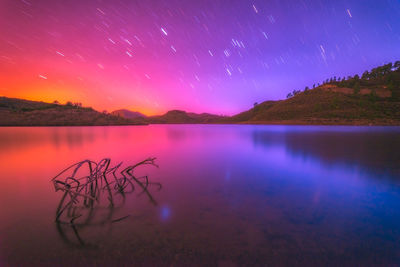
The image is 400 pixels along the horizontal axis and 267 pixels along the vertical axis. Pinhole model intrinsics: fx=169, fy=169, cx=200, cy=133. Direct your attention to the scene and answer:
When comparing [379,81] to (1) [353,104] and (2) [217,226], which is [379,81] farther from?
(2) [217,226]

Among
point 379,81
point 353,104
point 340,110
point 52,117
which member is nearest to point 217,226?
point 52,117

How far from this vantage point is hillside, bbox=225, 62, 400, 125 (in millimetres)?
105750

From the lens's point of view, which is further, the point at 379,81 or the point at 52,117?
the point at 379,81

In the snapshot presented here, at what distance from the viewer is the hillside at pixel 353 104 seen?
10575 centimetres

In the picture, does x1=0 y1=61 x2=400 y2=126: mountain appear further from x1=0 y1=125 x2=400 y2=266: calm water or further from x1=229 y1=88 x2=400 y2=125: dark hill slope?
x1=0 y1=125 x2=400 y2=266: calm water

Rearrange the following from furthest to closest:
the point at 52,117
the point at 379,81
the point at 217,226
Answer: the point at 379,81 → the point at 52,117 → the point at 217,226

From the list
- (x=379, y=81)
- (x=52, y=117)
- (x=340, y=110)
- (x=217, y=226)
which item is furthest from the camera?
(x=379, y=81)

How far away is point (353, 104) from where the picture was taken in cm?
12306

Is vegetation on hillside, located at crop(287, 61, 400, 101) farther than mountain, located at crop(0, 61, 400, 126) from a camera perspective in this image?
Yes

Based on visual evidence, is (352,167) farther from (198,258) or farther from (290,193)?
(198,258)

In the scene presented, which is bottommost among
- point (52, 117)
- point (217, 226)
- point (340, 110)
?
point (217, 226)

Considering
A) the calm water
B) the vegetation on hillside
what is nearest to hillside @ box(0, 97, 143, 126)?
the calm water

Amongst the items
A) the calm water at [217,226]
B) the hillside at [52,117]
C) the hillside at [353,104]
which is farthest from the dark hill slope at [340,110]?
the hillside at [52,117]

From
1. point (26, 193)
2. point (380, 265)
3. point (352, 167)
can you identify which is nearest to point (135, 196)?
point (26, 193)
